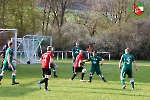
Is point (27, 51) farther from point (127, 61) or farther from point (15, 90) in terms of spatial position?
point (127, 61)

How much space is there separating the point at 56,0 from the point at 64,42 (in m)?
8.95

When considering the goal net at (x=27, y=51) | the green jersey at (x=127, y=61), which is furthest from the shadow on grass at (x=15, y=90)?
the goal net at (x=27, y=51)

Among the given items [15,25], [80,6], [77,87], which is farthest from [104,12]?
[77,87]

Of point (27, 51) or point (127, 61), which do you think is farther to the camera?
point (27, 51)

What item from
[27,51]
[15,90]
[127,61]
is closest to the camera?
[15,90]

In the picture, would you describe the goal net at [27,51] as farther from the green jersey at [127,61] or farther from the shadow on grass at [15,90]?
the green jersey at [127,61]

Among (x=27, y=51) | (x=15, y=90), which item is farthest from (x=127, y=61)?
(x=27, y=51)

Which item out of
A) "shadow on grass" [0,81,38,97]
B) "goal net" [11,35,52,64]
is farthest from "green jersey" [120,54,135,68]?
"goal net" [11,35,52,64]

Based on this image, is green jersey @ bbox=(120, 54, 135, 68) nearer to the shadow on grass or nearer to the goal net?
the shadow on grass

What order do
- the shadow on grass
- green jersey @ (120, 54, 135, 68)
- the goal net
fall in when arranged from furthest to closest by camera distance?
the goal net → green jersey @ (120, 54, 135, 68) → the shadow on grass

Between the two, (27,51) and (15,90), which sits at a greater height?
(27,51)

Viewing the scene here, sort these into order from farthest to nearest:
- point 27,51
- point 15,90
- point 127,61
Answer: point 27,51, point 127,61, point 15,90

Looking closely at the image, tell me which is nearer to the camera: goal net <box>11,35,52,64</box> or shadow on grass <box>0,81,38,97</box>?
shadow on grass <box>0,81,38,97</box>

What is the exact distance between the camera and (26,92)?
43.0 feet
